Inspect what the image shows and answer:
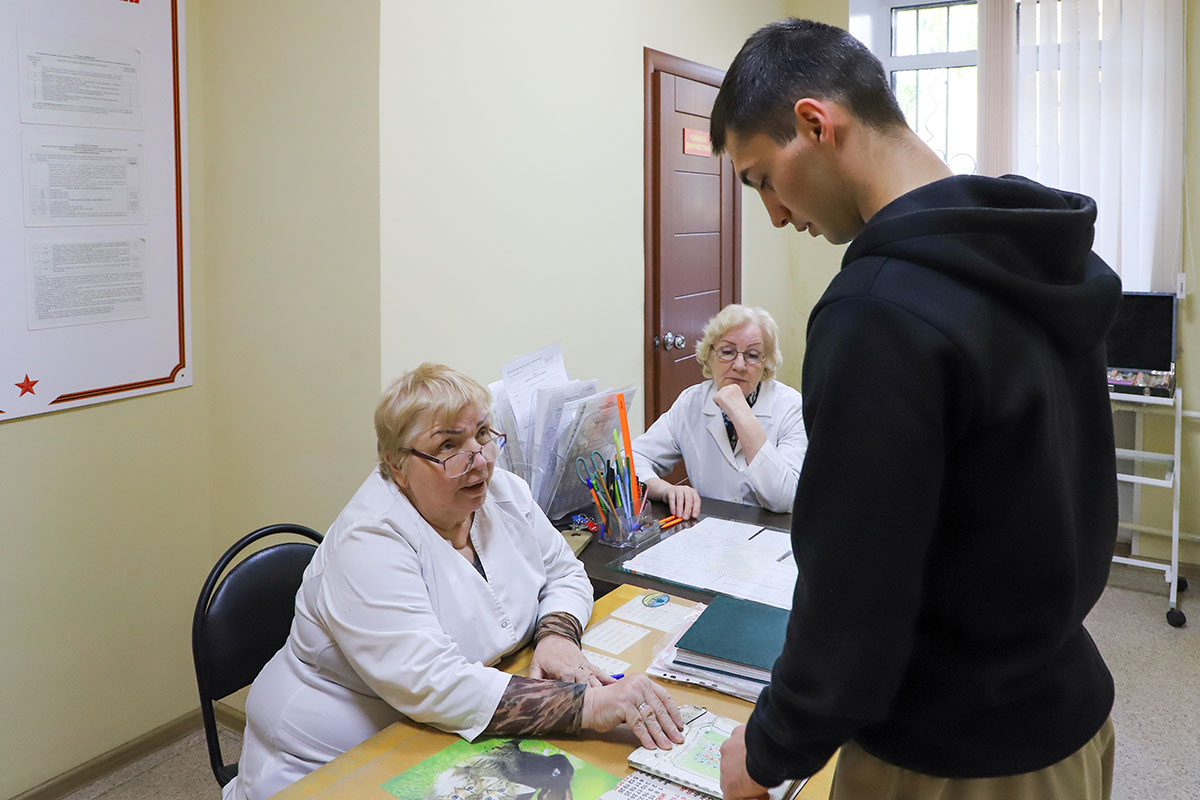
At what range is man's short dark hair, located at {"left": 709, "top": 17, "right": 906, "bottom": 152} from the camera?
979mm

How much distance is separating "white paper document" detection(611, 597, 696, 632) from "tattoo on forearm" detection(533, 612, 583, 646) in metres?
0.13

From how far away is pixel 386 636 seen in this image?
152 cm

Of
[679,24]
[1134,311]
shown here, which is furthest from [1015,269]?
[1134,311]

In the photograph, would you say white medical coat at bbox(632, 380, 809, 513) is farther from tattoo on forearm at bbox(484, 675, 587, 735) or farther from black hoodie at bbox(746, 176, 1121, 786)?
black hoodie at bbox(746, 176, 1121, 786)

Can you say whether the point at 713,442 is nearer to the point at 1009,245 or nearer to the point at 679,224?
the point at 679,224

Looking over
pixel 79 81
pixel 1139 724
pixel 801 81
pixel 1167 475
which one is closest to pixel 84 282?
pixel 79 81

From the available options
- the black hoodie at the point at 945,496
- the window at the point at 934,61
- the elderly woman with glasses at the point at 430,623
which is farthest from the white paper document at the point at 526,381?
the window at the point at 934,61

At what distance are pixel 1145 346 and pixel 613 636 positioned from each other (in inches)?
132

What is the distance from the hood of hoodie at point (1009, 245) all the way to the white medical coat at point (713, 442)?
1746 mm

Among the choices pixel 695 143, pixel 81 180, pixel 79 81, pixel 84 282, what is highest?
pixel 695 143

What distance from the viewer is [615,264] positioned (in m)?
3.60

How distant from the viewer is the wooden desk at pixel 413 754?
1303 millimetres

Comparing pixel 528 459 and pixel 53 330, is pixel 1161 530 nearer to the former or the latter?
pixel 528 459

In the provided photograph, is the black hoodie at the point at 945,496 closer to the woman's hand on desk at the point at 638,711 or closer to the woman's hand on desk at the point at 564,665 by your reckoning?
the woman's hand on desk at the point at 638,711
